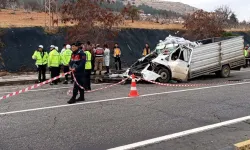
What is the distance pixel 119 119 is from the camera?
7332mm

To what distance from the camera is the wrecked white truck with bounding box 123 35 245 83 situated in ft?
46.4

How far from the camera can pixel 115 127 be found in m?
6.66

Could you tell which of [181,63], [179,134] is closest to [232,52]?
[181,63]

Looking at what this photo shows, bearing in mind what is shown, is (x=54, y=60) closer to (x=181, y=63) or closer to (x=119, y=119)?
(x=181, y=63)

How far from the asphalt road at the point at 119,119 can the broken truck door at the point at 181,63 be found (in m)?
2.93

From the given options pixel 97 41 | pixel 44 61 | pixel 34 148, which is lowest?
pixel 34 148

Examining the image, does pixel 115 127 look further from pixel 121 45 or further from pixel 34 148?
pixel 121 45

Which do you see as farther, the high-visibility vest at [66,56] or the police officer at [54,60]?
the high-visibility vest at [66,56]

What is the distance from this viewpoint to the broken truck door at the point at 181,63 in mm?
14273

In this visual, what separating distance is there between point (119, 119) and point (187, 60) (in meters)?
8.10

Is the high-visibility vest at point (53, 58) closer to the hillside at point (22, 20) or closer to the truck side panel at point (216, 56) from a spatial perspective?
the truck side panel at point (216, 56)

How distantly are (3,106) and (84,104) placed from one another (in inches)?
91.6

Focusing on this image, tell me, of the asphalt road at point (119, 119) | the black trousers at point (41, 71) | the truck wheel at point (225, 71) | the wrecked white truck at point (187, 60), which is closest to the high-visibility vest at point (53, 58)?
the black trousers at point (41, 71)

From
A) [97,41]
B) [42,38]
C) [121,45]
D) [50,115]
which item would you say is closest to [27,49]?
[42,38]
